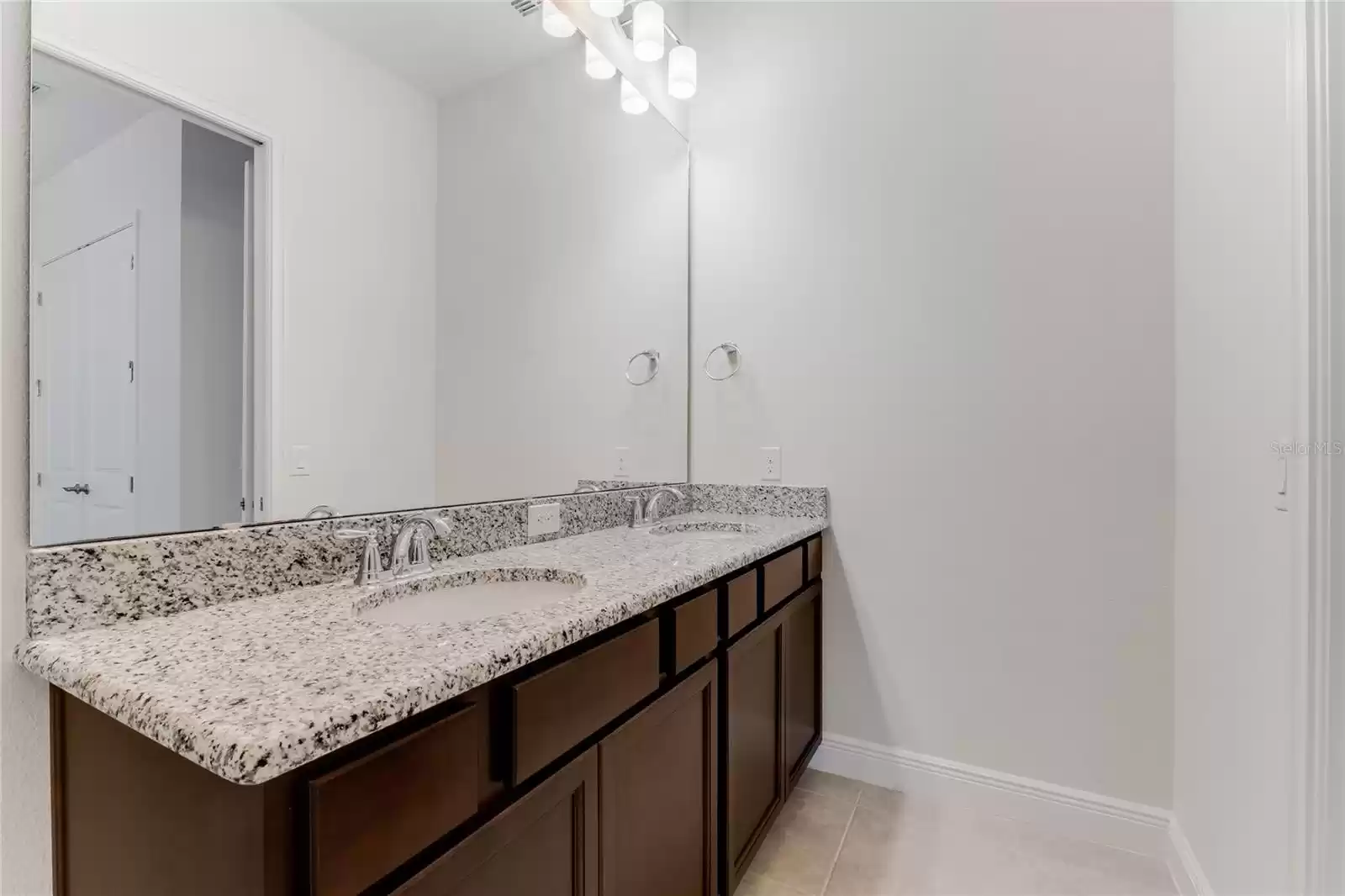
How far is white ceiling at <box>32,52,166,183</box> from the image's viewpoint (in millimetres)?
780

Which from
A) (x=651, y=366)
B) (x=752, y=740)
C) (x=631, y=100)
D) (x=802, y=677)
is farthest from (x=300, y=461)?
(x=631, y=100)

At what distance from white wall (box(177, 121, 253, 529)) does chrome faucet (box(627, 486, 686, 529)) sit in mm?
1107

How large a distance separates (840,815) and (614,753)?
1.19m

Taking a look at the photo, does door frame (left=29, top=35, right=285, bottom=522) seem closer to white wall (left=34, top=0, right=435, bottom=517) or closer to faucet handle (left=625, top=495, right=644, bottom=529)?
white wall (left=34, top=0, right=435, bottom=517)

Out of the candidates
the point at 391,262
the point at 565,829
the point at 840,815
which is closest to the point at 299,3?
the point at 391,262

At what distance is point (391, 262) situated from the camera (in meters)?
1.27

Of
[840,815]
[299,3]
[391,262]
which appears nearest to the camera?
[299,3]

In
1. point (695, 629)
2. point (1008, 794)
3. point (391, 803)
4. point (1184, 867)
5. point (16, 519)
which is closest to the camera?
point (391, 803)

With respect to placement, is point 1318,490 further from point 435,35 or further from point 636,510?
point 435,35

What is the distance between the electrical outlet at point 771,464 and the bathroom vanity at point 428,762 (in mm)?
873

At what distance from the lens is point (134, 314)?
88 centimetres

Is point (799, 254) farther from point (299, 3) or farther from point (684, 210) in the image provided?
point (299, 3)

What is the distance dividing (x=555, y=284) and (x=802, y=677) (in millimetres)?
1428

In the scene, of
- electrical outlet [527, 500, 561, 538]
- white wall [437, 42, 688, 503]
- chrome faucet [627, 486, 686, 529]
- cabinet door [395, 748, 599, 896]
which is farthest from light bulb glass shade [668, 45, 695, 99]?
cabinet door [395, 748, 599, 896]
